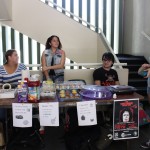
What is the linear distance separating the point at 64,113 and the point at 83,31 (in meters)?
2.59

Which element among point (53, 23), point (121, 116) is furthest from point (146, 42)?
point (121, 116)

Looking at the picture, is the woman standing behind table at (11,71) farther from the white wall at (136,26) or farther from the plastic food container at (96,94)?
the white wall at (136,26)

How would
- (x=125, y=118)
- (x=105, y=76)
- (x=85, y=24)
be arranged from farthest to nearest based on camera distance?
1. (x=85, y=24)
2. (x=105, y=76)
3. (x=125, y=118)

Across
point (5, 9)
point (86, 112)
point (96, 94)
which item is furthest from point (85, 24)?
point (86, 112)

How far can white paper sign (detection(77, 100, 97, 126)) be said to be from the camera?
5.90 feet

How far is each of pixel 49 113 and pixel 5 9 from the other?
9.37ft

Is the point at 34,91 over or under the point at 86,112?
over

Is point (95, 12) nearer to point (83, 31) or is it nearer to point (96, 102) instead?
point (83, 31)

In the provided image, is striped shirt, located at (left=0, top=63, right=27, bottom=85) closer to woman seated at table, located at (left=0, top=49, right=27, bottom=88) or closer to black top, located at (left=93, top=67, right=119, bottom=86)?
woman seated at table, located at (left=0, top=49, right=27, bottom=88)

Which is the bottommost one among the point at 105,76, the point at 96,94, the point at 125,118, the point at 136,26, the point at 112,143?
the point at 112,143

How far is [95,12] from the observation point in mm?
5367

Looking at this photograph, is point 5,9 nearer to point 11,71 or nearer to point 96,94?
point 11,71

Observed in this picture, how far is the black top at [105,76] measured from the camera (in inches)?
107

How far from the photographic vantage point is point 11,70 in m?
2.50
